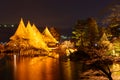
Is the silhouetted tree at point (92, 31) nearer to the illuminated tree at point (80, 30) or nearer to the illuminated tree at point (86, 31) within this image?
the illuminated tree at point (86, 31)

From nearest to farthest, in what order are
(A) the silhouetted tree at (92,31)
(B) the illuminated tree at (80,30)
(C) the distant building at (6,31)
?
(A) the silhouetted tree at (92,31) < (B) the illuminated tree at (80,30) < (C) the distant building at (6,31)

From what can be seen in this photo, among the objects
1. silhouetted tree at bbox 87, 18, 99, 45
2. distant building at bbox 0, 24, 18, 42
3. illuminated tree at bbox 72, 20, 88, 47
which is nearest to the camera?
silhouetted tree at bbox 87, 18, 99, 45

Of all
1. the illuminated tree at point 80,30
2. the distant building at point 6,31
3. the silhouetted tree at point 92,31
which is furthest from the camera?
the distant building at point 6,31

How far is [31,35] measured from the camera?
40406 millimetres

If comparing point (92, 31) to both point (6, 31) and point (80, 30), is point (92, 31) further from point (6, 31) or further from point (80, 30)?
point (6, 31)

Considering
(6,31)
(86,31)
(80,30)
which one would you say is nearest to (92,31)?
(86,31)

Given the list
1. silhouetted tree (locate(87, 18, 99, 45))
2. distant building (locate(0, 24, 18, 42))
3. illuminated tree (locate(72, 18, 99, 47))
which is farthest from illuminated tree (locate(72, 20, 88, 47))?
distant building (locate(0, 24, 18, 42))

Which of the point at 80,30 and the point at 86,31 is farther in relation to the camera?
the point at 80,30

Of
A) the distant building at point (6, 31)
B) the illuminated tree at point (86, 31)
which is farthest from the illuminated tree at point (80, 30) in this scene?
the distant building at point (6, 31)

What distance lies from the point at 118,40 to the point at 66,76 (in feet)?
17.9

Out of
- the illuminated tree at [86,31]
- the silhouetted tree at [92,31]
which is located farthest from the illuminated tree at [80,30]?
the silhouetted tree at [92,31]

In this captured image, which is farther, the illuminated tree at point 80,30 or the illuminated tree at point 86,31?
the illuminated tree at point 80,30

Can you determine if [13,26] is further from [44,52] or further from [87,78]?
[87,78]

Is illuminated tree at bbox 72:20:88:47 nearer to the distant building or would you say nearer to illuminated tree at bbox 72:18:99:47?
illuminated tree at bbox 72:18:99:47
